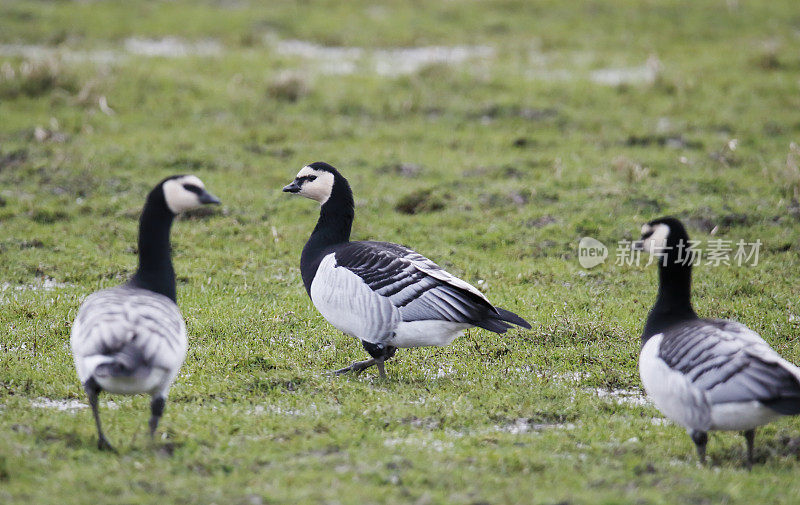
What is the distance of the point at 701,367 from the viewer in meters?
6.13

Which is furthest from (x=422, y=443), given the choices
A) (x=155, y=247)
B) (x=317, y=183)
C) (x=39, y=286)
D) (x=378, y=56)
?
(x=378, y=56)

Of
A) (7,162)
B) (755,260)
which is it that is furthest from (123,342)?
(7,162)

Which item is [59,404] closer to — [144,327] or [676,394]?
[144,327]

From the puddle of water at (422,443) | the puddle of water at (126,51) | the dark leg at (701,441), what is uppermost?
the puddle of water at (126,51)

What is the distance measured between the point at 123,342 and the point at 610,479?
3717mm

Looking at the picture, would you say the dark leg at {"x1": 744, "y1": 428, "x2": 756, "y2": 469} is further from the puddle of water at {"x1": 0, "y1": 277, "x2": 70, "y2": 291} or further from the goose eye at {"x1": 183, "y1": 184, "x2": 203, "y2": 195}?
the puddle of water at {"x1": 0, "y1": 277, "x2": 70, "y2": 291}

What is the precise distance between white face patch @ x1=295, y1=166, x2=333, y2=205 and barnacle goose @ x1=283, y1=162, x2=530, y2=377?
0.78 meters

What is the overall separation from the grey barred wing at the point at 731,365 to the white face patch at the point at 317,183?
411 cm

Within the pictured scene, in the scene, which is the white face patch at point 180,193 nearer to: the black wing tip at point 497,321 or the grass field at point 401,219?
the grass field at point 401,219

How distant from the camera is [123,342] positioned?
5891mm

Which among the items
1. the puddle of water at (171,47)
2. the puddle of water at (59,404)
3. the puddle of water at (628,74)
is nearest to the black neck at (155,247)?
the puddle of water at (59,404)

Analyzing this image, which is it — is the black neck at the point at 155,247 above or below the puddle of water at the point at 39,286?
above

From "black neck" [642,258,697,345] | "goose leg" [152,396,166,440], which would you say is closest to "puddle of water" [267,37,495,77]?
"black neck" [642,258,697,345]

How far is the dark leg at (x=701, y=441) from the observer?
250 inches
